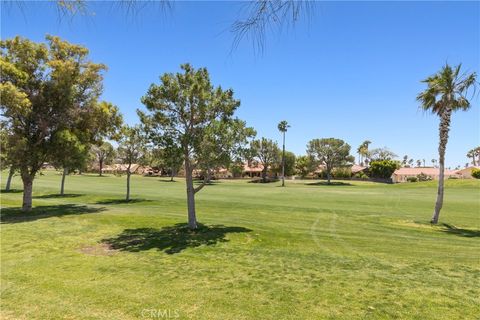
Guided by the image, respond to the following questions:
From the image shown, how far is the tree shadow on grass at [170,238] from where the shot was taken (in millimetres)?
15438

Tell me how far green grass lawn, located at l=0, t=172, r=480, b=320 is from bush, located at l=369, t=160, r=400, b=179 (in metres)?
88.6

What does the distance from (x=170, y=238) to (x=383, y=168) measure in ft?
331

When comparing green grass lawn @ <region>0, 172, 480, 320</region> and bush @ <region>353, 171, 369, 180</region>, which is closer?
green grass lawn @ <region>0, 172, 480, 320</region>

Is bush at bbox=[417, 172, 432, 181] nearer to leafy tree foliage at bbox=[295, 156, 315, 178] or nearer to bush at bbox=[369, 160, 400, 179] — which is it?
bush at bbox=[369, 160, 400, 179]

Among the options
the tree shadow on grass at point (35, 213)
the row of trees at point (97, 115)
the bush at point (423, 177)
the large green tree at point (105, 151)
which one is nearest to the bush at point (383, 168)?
the bush at point (423, 177)

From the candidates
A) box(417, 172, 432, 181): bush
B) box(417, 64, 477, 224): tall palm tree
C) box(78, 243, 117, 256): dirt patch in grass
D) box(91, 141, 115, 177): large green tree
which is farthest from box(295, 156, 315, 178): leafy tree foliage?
box(78, 243, 117, 256): dirt patch in grass

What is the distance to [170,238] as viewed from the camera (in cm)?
1714

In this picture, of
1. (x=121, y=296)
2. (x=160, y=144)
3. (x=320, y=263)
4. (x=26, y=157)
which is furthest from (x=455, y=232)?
(x=26, y=157)

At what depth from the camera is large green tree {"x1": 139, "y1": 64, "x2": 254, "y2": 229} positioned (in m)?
18.2

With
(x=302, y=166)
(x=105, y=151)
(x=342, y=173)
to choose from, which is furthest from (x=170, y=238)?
(x=302, y=166)

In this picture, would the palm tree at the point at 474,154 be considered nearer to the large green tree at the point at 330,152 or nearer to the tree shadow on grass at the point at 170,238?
the large green tree at the point at 330,152

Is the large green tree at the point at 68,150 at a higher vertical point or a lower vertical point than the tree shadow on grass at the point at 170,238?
higher

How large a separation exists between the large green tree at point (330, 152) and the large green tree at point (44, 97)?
83.7 metres

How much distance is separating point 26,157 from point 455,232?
26.4 meters
